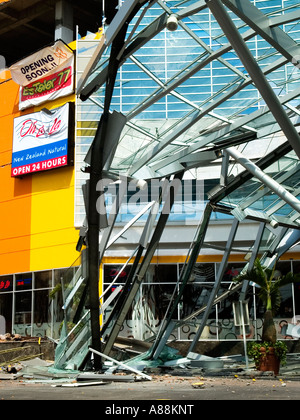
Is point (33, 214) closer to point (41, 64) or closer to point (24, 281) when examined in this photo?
point (24, 281)

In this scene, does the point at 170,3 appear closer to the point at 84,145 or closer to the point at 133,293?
the point at 133,293

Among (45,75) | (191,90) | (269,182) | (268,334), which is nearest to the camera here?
(269,182)

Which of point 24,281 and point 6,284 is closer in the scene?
point 24,281

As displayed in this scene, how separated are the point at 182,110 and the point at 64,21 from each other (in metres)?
20.3

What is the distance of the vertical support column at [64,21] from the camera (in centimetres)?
3566

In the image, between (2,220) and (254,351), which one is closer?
(254,351)

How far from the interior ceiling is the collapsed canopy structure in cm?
1907

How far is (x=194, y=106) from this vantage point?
17.3 meters

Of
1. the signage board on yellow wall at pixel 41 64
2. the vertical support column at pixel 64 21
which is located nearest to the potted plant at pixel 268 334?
the signage board on yellow wall at pixel 41 64

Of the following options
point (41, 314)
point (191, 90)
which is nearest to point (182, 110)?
point (191, 90)

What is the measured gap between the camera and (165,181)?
20031mm

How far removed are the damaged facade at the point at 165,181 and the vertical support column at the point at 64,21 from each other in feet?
9.29
